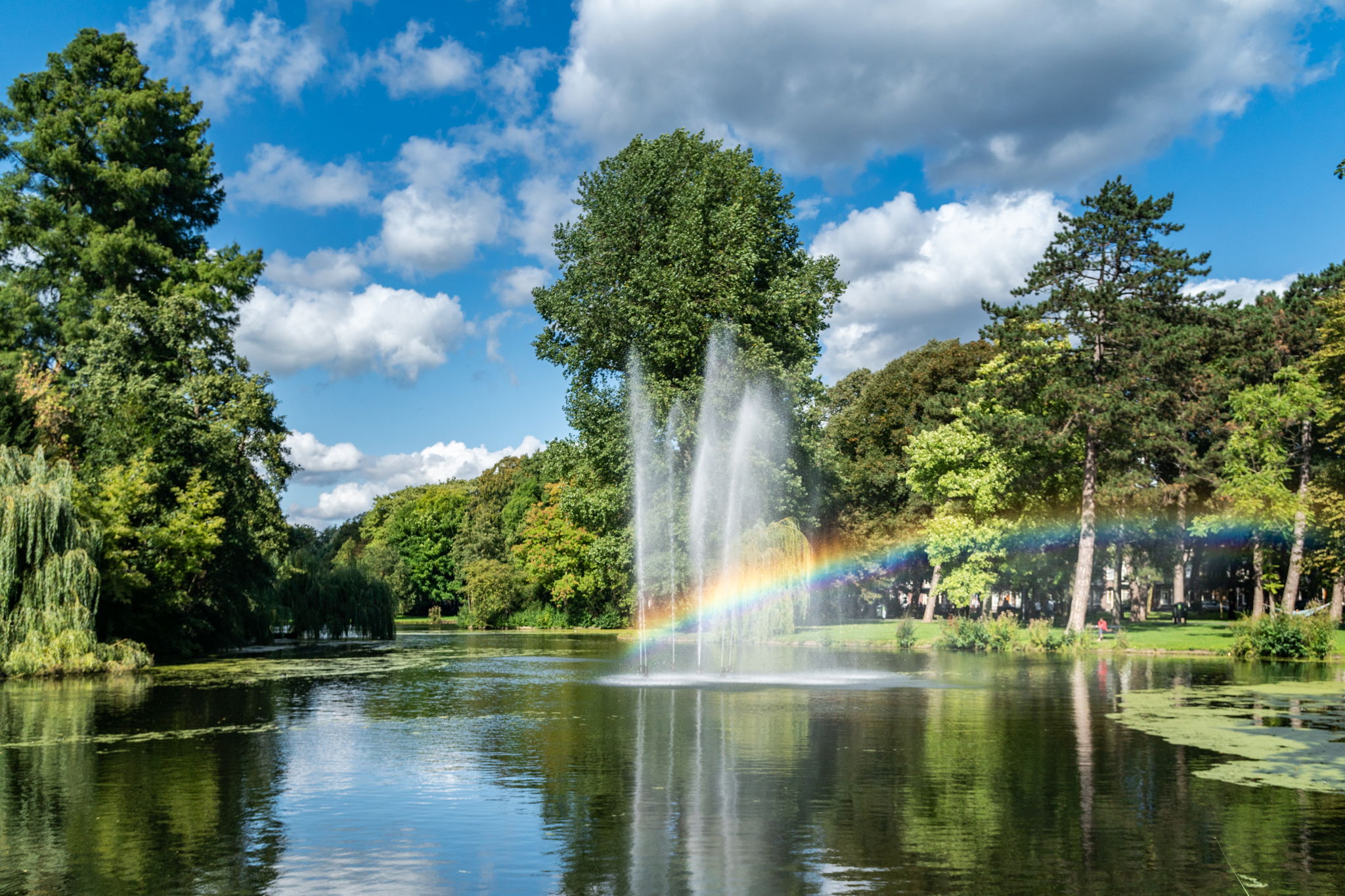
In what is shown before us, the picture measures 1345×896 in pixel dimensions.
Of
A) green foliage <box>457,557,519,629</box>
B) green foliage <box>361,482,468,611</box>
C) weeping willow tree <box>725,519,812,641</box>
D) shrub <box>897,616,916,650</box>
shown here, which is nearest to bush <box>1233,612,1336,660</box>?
shrub <box>897,616,916,650</box>

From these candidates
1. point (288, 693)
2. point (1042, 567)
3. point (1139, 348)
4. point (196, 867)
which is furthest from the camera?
point (1042, 567)

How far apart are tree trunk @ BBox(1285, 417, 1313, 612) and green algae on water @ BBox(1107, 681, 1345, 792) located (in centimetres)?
2454

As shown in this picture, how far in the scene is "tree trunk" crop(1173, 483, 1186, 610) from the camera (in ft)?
170

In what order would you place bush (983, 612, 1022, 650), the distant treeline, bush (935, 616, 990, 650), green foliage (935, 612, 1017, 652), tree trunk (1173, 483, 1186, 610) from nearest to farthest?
the distant treeline → bush (983, 612, 1022, 650) → green foliage (935, 612, 1017, 652) → bush (935, 616, 990, 650) → tree trunk (1173, 483, 1186, 610)

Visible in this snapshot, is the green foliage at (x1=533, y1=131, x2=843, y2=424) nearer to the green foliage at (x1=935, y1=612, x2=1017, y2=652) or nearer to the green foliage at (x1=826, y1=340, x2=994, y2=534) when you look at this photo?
the green foliage at (x1=935, y1=612, x2=1017, y2=652)

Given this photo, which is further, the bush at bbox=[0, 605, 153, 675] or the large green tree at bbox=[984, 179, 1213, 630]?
the large green tree at bbox=[984, 179, 1213, 630]

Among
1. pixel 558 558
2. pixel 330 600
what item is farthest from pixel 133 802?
pixel 558 558

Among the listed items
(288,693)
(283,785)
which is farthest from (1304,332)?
(283,785)

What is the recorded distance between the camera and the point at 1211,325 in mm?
52031

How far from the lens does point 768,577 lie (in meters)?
45.9

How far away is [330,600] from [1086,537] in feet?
132

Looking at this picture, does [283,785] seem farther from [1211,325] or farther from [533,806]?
[1211,325]

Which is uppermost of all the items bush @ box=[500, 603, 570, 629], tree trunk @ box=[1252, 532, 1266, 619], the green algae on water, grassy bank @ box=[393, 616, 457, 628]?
tree trunk @ box=[1252, 532, 1266, 619]

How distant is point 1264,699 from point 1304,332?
36.9 meters
